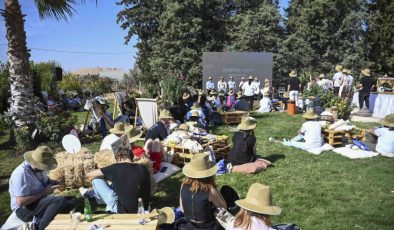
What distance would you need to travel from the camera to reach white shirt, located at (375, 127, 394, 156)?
29.1ft

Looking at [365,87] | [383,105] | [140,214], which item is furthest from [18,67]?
[383,105]

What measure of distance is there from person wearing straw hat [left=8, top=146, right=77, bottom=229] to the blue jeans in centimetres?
74

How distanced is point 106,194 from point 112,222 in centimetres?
175

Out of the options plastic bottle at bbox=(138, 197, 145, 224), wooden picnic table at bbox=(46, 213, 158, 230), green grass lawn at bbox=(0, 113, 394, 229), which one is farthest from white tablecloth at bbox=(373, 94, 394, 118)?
wooden picnic table at bbox=(46, 213, 158, 230)

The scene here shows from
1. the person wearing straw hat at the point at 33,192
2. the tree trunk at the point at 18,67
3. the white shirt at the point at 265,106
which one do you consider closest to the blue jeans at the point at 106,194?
the person wearing straw hat at the point at 33,192

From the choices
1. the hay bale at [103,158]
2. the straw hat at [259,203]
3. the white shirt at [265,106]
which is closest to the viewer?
the straw hat at [259,203]

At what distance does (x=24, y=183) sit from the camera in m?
4.88

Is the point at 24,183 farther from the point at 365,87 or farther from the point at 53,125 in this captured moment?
the point at 365,87

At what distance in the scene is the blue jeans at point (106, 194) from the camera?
565 cm

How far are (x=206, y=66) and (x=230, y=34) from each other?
8.77 meters

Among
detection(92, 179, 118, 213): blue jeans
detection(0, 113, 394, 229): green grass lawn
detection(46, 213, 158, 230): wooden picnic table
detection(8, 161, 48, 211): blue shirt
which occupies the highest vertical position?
detection(8, 161, 48, 211): blue shirt

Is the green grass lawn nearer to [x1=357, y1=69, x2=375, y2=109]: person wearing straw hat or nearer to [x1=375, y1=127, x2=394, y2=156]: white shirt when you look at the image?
[x1=375, y1=127, x2=394, y2=156]: white shirt

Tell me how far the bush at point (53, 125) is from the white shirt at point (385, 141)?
335 inches

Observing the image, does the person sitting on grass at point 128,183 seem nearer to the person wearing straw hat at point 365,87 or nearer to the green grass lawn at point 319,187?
the green grass lawn at point 319,187
